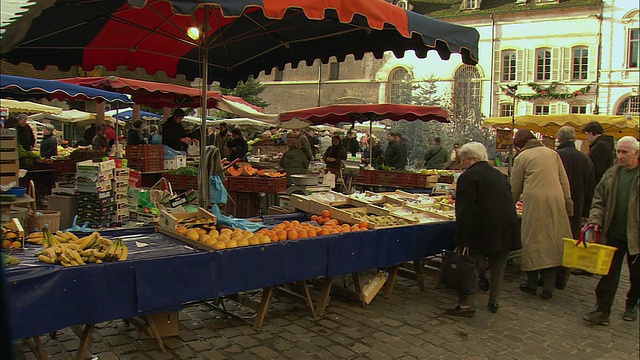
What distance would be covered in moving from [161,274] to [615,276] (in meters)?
4.03

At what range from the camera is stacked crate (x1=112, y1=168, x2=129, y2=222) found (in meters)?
6.04

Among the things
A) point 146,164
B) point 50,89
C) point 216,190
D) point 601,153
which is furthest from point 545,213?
point 50,89

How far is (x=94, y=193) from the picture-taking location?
5820 mm

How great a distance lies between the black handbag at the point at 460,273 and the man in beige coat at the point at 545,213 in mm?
1111

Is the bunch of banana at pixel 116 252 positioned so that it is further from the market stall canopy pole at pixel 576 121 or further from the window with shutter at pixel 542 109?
the window with shutter at pixel 542 109

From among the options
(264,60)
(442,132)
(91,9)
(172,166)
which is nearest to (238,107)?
(172,166)

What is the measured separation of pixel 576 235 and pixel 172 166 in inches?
243

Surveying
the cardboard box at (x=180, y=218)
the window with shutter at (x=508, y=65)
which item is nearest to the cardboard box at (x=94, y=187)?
the cardboard box at (x=180, y=218)

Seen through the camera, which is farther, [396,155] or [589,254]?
[396,155]

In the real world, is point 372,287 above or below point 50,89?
below

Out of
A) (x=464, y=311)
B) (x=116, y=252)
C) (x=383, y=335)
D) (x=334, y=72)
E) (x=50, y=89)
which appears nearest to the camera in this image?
(x=116, y=252)

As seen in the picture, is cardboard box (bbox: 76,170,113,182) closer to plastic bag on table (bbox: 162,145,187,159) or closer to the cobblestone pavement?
the cobblestone pavement

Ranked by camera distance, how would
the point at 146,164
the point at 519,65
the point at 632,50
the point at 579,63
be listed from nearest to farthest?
the point at 146,164
the point at 632,50
the point at 579,63
the point at 519,65

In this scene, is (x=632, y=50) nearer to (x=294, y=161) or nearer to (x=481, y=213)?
(x=294, y=161)
